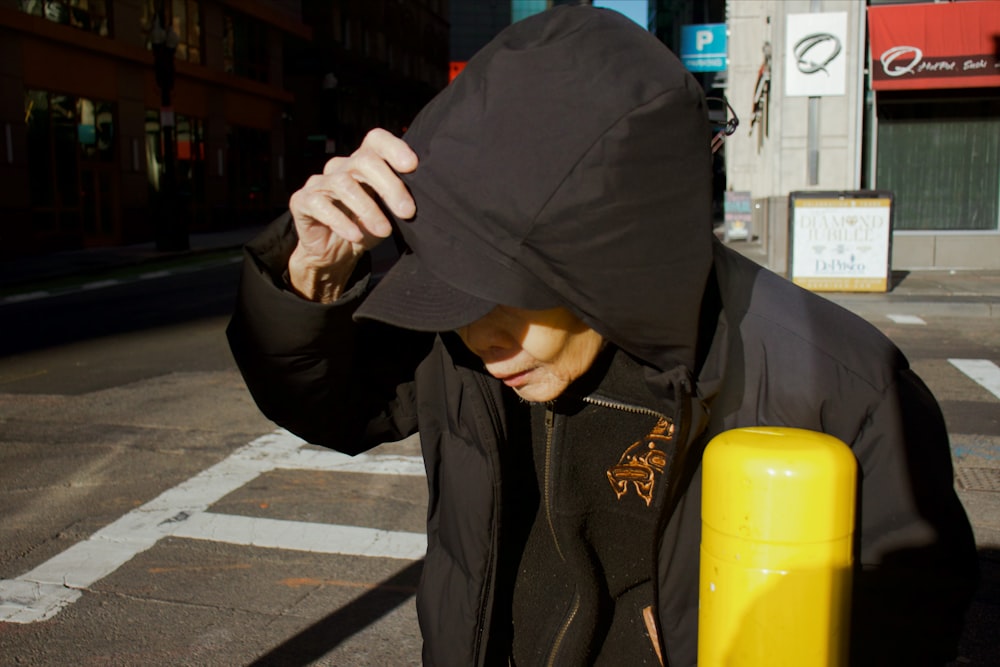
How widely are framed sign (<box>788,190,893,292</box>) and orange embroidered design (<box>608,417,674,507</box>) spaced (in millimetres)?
11390

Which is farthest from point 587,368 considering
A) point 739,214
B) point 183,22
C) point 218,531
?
point 183,22

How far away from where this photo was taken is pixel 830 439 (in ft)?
3.76

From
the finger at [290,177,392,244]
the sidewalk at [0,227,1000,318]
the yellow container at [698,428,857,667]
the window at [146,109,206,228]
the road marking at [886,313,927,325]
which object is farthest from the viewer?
the window at [146,109,206,228]

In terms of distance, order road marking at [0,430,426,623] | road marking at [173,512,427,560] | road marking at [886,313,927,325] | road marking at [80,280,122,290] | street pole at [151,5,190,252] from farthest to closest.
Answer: street pole at [151,5,190,252], road marking at [80,280,122,290], road marking at [886,313,927,325], road marking at [173,512,427,560], road marking at [0,430,426,623]

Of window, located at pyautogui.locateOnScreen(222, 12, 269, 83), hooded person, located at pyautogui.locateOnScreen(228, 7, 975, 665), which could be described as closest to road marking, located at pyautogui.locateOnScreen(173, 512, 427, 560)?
hooded person, located at pyautogui.locateOnScreen(228, 7, 975, 665)

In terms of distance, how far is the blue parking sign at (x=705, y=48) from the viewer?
29.3m

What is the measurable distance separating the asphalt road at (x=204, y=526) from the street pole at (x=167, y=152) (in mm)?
14413

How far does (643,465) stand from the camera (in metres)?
1.63

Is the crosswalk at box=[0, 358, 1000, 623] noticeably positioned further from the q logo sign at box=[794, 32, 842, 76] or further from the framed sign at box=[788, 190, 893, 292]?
the q logo sign at box=[794, 32, 842, 76]

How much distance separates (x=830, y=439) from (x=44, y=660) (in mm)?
3264

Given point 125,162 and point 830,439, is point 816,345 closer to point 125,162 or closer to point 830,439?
point 830,439

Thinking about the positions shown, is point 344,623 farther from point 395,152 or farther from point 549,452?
point 395,152

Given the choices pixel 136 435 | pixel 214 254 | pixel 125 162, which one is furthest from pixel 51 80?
pixel 136 435

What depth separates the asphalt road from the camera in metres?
3.66
